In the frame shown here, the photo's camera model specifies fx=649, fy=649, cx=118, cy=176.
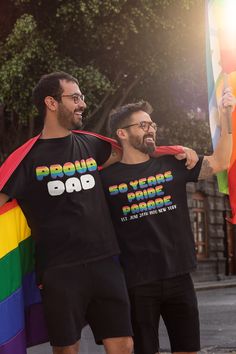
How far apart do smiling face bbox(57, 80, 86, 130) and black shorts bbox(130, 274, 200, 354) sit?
0.96 meters

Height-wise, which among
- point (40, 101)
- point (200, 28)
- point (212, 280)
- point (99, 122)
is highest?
point (200, 28)

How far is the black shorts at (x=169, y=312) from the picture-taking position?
351 centimetres

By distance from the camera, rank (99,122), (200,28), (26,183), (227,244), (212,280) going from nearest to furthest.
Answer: (26,183)
(200,28)
(99,122)
(212,280)
(227,244)

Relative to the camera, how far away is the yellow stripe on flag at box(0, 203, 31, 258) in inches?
141

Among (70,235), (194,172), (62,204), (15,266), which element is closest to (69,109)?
(62,204)

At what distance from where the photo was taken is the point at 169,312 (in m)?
3.57

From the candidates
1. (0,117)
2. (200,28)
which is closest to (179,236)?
(200,28)

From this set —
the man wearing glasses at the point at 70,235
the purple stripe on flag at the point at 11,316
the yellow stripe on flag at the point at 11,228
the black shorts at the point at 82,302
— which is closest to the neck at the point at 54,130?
the man wearing glasses at the point at 70,235

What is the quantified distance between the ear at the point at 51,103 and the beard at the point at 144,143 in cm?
49

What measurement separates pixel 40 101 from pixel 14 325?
1.23 metres

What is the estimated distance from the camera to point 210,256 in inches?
998

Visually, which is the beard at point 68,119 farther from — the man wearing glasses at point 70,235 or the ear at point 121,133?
the ear at point 121,133

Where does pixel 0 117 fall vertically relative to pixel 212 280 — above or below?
above

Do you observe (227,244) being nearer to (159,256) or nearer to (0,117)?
(0,117)
